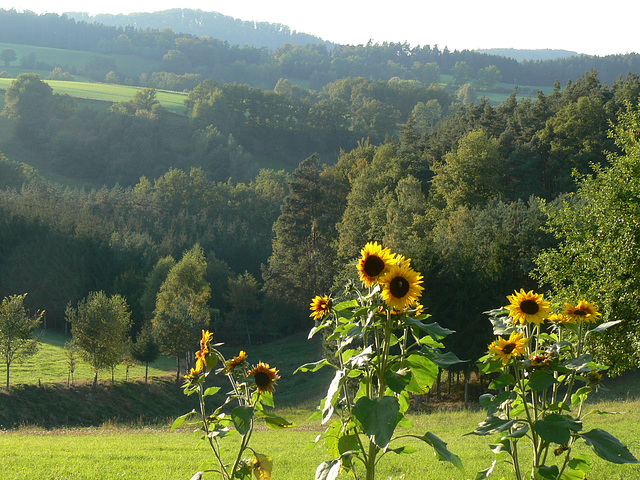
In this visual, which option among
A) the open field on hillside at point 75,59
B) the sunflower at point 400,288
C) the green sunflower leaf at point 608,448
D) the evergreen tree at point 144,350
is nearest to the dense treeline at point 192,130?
the open field on hillside at point 75,59

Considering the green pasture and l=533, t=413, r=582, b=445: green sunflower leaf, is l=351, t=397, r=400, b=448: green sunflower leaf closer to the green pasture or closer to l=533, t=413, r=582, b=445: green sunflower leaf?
l=533, t=413, r=582, b=445: green sunflower leaf

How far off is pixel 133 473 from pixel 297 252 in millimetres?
46775

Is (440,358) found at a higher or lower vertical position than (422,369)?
higher

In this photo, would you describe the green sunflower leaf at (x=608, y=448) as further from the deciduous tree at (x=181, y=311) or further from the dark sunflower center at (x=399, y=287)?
the deciduous tree at (x=181, y=311)

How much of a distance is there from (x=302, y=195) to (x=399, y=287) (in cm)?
5232

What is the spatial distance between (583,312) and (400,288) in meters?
1.34

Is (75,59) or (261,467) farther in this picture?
(75,59)

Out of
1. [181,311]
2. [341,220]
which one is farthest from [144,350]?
[341,220]

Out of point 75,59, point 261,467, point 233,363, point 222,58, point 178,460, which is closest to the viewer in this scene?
point 261,467

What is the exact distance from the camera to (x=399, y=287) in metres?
2.87

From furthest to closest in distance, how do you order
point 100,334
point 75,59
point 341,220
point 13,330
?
point 75,59 < point 341,220 < point 100,334 < point 13,330

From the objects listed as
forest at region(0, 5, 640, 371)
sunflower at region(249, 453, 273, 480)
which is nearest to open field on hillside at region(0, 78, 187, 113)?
forest at region(0, 5, 640, 371)

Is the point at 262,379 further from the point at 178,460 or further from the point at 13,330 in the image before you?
the point at 13,330

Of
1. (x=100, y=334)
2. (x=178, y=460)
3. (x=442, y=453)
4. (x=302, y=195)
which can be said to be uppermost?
(x=442, y=453)
